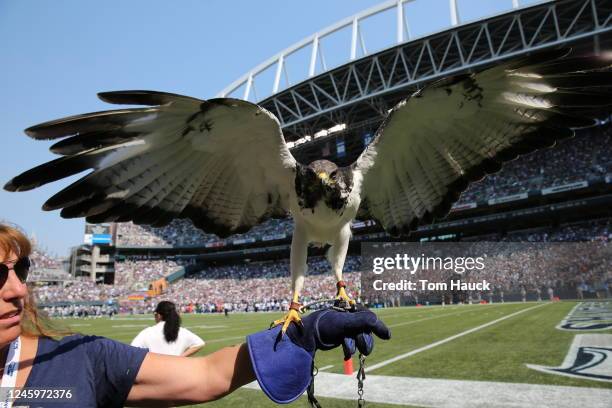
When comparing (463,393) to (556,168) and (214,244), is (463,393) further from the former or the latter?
(214,244)

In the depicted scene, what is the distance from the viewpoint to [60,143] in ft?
7.85

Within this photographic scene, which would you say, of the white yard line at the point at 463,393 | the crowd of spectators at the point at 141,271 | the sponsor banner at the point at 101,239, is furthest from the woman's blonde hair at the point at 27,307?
the sponsor banner at the point at 101,239

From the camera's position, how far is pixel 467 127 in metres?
3.38

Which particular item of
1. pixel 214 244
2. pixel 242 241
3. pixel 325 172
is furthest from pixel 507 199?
pixel 325 172

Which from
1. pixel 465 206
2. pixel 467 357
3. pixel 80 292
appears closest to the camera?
pixel 467 357

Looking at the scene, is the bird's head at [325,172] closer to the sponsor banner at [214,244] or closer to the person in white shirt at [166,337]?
the person in white shirt at [166,337]

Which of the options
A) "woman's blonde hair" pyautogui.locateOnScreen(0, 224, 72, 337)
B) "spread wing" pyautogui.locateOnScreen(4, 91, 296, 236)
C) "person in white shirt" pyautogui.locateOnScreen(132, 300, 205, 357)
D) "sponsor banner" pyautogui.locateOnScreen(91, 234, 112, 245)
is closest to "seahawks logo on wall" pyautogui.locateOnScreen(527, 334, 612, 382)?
"person in white shirt" pyautogui.locateOnScreen(132, 300, 205, 357)

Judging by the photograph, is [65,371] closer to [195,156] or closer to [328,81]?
[195,156]

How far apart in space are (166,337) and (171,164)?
9.13 ft

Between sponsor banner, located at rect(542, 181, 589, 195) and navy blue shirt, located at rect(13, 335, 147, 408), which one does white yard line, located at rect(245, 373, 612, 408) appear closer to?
navy blue shirt, located at rect(13, 335, 147, 408)

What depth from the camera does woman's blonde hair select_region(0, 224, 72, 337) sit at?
1746mm

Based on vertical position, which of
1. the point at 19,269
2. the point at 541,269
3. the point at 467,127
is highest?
the point at 467,127

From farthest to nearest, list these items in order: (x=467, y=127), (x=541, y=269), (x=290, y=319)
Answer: (x=541, y=269), (x=467, y=127), (x=290, y=319)

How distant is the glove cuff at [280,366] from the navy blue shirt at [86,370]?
1.77 feet
